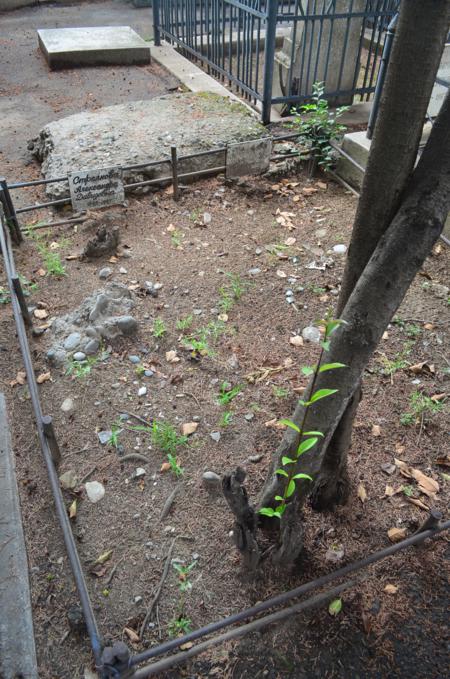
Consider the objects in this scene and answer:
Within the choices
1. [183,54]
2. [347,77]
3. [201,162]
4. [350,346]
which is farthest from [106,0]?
[350,346]

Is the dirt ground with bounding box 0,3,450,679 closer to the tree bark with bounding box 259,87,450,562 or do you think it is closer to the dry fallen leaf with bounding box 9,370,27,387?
the dry fallen leaf with bounding box 9,370,27,387

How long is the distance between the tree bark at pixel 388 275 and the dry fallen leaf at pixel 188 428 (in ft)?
3.18

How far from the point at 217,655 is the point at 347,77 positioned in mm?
6650

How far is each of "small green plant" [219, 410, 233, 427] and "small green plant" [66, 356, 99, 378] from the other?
0.89 m

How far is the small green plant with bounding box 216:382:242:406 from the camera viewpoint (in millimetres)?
3068

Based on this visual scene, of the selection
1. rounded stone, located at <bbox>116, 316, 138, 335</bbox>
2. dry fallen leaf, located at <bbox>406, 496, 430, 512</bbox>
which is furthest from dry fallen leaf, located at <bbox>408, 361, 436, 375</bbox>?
rounded stone, located at <bbox>116, 316, 138, 335</bbox>

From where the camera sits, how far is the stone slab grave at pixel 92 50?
789cm

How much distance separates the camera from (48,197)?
488 centimetres

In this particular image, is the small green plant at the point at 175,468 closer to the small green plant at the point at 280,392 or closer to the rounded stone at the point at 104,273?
the small green plant at the point at 280,392

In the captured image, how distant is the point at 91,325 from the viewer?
3.45m

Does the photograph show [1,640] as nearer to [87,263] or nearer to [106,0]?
[87,263]

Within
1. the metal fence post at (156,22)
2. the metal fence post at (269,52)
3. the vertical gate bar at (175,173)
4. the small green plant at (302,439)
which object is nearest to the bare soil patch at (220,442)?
the vertical gate bar at (175,173)

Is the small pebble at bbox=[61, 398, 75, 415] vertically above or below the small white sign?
below

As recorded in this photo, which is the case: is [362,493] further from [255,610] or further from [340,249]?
[340,249]
